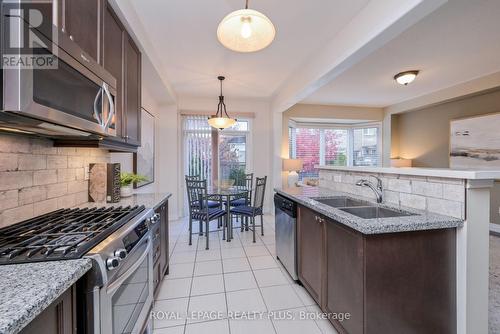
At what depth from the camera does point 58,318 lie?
756mm

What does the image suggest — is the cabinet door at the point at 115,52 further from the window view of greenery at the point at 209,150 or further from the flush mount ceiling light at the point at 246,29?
the window view of greenery at the point at 209,150

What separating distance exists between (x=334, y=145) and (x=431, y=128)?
2.33m

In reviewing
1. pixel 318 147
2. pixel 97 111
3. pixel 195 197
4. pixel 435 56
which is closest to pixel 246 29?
pixel 97 111

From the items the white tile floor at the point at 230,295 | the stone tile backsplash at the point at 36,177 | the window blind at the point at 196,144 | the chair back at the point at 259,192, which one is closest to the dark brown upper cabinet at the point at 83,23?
the stone tile backsplash at the point at 36,177

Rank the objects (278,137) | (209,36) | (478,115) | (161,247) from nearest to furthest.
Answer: (161,247)
(209,36)
(478,115)
(278,137)

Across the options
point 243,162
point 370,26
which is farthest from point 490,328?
point 243,162

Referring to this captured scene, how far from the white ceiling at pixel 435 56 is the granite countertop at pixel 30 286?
341cm

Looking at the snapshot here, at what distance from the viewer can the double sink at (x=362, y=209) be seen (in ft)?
5.84

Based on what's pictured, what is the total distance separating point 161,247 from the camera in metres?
2.18

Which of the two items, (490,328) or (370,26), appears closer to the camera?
(490,328)

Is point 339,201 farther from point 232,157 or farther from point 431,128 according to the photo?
point 431,128

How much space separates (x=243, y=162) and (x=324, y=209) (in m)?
3.78

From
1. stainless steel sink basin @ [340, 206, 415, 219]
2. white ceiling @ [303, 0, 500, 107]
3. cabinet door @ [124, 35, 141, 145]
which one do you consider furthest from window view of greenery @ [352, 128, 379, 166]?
cabinet door @ [124, 35, 141, 145]

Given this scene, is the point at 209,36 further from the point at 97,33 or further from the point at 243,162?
the point at 243,162
